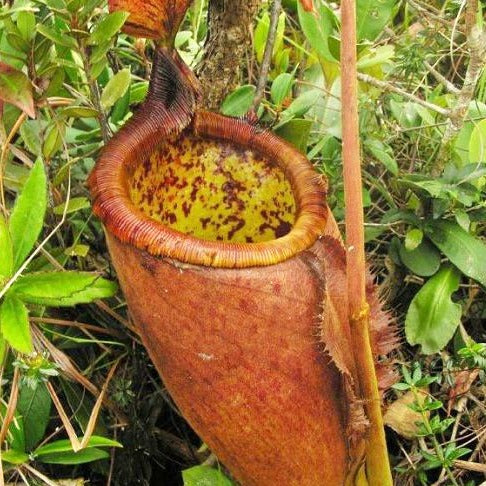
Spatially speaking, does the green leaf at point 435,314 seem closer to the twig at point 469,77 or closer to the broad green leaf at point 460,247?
the broad green leaf at point 460,247

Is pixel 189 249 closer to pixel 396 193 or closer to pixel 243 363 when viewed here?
pixel 243 363

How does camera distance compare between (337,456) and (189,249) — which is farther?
(337,456)

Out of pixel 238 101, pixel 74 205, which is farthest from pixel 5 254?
pixel 238 101

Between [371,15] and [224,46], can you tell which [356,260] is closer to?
[224,46]

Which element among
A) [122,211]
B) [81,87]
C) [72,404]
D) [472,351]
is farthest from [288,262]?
[81,87]

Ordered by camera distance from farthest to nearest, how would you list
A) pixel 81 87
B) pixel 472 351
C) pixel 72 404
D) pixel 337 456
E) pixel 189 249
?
pixel 81 87 < pixel 72 404 < pixel 472 351 < pixel 337 456 < pixel 189 249

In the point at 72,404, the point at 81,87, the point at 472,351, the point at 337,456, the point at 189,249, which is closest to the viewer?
the point at 189,249

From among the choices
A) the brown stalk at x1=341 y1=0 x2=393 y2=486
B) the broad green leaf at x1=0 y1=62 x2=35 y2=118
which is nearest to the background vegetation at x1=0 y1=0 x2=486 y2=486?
the broad green leaf at x1=0 y1=62 x2=35 y2=118

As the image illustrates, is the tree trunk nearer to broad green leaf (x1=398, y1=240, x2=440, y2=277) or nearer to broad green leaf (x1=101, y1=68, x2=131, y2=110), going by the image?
broad green leaf (x1=101, y1=68, x2=131, y2=110)
